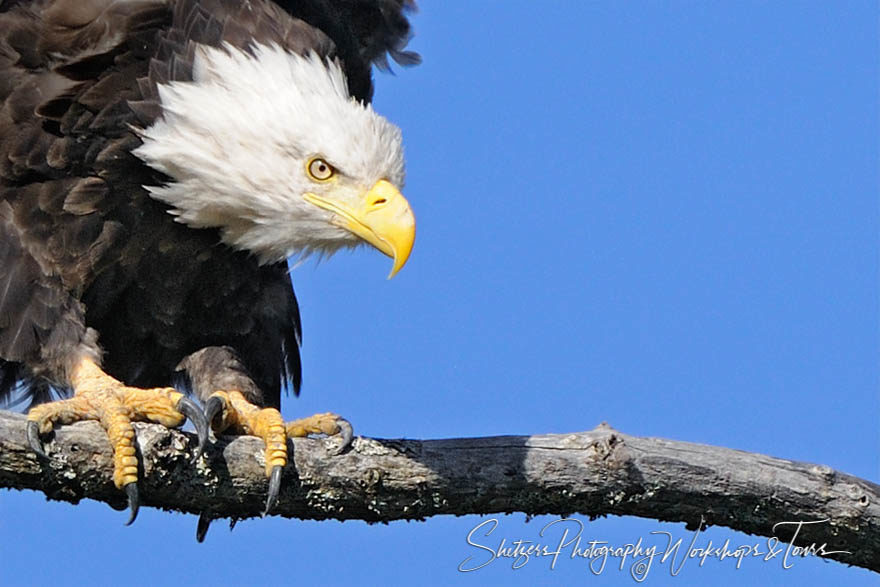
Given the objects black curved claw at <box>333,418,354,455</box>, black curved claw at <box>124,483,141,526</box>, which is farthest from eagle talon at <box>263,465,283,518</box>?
black curved claw at <box>124,483,141,526</box>

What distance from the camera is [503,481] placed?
452 centimetres

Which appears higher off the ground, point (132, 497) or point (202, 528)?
point (202, 528)

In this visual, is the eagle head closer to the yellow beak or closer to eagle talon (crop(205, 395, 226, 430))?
the yellow beak

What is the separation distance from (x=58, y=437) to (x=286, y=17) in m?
1.87

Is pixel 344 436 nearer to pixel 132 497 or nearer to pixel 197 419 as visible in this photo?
pixel 197 419

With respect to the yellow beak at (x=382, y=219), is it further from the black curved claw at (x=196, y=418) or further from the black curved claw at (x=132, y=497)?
the black curved claw at (x=132, y=497)

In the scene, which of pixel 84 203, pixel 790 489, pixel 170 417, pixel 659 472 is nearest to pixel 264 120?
pixel 84 203

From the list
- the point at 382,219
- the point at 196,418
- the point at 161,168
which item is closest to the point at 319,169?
the point at 382,219

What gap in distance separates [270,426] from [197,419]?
0.33 m

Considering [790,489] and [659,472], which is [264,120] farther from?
[790,489]

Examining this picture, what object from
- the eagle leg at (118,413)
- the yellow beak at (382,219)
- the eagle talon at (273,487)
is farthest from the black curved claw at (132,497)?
the yellow beak at (382,219)

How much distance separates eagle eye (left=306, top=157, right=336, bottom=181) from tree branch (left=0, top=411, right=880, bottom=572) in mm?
930

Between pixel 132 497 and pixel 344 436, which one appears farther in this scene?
pixel 344 436

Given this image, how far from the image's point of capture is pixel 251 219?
17.0 feet
